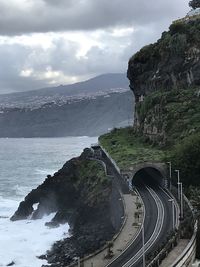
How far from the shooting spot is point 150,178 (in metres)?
82.9

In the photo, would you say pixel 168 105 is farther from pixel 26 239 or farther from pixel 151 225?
pixel 151 225

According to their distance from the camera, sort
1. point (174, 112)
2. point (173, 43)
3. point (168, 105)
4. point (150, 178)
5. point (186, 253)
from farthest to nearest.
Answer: point (173, 43), point (168, 105), point (174, 112), point (150, 178), point (186, 253)

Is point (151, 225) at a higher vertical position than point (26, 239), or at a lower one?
higher

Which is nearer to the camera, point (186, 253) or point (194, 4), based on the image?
point (186, 253)

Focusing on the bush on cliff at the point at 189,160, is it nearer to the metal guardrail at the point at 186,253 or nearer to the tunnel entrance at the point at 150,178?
the tunnel entrance at the point at 150,178

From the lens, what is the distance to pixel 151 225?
55469 mm

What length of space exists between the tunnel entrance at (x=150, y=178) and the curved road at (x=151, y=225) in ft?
7.24

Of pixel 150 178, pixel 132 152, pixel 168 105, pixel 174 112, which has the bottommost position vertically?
pixel 150 178

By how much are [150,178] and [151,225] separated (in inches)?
1090

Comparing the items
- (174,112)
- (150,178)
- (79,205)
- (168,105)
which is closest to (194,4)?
(168,105)

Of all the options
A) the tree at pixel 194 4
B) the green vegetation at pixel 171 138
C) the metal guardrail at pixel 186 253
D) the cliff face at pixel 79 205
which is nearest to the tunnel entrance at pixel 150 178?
the green vegetation at pixel 171 138

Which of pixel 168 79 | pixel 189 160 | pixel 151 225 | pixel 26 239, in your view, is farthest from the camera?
Result: pixel 168 79

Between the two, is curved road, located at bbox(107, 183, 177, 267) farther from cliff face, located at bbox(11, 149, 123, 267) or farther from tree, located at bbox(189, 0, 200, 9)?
tree, located at bbox(189, 0, 200, 9)

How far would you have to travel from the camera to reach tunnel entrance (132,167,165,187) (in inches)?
3056
